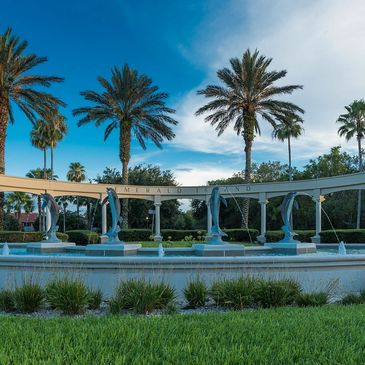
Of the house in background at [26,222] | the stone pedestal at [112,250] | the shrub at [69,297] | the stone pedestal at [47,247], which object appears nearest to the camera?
the shrub at [69,297]

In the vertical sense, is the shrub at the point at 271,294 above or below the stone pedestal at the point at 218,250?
below

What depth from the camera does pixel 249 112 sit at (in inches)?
1289

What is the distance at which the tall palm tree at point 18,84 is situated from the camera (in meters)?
25.6

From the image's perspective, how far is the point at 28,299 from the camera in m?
7.62

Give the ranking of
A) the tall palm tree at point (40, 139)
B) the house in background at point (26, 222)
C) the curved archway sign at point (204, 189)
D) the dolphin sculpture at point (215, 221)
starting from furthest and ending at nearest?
the house in background at point (26, 222), the tall palm tree at point (40, 139), the curved archway sign at point (204, 189), the dolphin sculpture at point (215, 221)

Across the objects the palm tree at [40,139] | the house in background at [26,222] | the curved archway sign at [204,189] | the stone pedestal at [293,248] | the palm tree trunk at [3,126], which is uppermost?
the palm tree at [40,139]

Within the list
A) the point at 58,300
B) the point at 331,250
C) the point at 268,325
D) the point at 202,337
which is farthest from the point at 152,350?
the point at 331,250

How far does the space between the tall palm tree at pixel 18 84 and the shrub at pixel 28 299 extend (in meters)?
20.0

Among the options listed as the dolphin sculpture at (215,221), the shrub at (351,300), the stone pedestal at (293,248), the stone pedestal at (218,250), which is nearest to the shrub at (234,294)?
the shrub at (351,300)

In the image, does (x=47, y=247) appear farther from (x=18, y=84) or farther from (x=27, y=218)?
(x=27, y=218)

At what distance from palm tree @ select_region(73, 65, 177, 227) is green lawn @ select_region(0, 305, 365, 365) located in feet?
92.2

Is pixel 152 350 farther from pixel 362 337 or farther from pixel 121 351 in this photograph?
pixel 362 337

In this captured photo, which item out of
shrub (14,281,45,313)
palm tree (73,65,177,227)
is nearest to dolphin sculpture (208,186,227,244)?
shrub (14,281,45,313)

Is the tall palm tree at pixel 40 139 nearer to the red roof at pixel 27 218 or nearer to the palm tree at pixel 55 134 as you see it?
the palm tree at pixel 55 134
